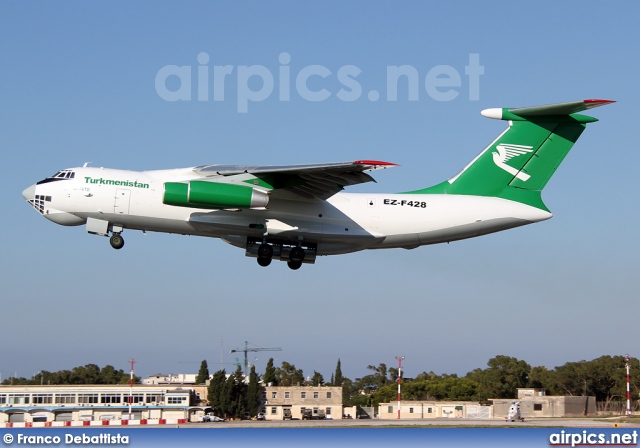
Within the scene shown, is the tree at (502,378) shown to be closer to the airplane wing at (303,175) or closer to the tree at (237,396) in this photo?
the tree at (237,396)

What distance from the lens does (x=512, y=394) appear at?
3919 centimetres

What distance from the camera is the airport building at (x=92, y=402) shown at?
26.9 m

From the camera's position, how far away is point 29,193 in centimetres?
1587

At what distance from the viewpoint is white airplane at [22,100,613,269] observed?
15.3 m

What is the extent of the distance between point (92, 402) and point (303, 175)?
17486mm

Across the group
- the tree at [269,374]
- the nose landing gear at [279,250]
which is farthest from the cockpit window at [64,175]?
the tree at [269,374]

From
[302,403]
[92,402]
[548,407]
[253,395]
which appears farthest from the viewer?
[302,403]

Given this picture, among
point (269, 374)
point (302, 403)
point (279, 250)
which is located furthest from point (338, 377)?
point (279, 250)

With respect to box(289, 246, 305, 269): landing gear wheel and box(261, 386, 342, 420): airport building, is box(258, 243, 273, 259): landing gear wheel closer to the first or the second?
box(289, 246, 305, 269): landing gear wheel

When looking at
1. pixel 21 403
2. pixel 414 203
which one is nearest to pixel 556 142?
pixel 414 203

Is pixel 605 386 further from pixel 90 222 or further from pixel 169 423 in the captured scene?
pixel 90 222

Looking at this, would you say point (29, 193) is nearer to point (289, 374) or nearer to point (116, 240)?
point (116, 240)

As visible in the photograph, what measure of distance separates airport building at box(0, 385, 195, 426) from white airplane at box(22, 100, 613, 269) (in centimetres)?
1248

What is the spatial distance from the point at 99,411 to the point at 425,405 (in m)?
10.2
